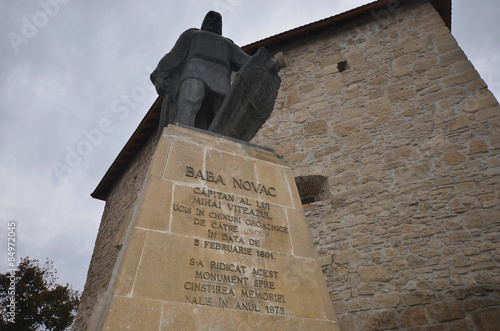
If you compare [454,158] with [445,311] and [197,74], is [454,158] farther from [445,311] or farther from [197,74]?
[197,74]

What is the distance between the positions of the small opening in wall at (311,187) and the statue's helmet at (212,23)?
3.36 meters

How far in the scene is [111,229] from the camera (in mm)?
10188

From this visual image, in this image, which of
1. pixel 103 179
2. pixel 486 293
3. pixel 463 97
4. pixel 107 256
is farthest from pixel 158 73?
pixel 103 179

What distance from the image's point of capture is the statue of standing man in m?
3.17

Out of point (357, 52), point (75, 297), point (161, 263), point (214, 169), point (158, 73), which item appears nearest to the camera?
point (161, 263)

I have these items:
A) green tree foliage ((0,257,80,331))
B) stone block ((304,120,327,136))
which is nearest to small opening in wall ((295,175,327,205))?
stone block ((304,120,327,136))

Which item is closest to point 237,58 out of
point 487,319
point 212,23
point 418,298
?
point 212,23

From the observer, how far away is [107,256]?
368 inches

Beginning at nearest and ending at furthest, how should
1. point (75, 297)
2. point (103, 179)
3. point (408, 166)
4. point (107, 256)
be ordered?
point (408, 166), point (107, 256), point (103, 179), point (75, 297)

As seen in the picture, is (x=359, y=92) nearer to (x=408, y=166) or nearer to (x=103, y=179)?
(x=408, y=166)

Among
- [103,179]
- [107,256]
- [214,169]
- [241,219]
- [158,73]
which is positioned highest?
[103,179]

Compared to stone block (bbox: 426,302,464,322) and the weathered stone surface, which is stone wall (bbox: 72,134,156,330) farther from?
stone block (bbox: 426,302,464,322)

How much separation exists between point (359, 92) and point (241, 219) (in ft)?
18.3

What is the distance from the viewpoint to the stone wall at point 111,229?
8.90 meters
